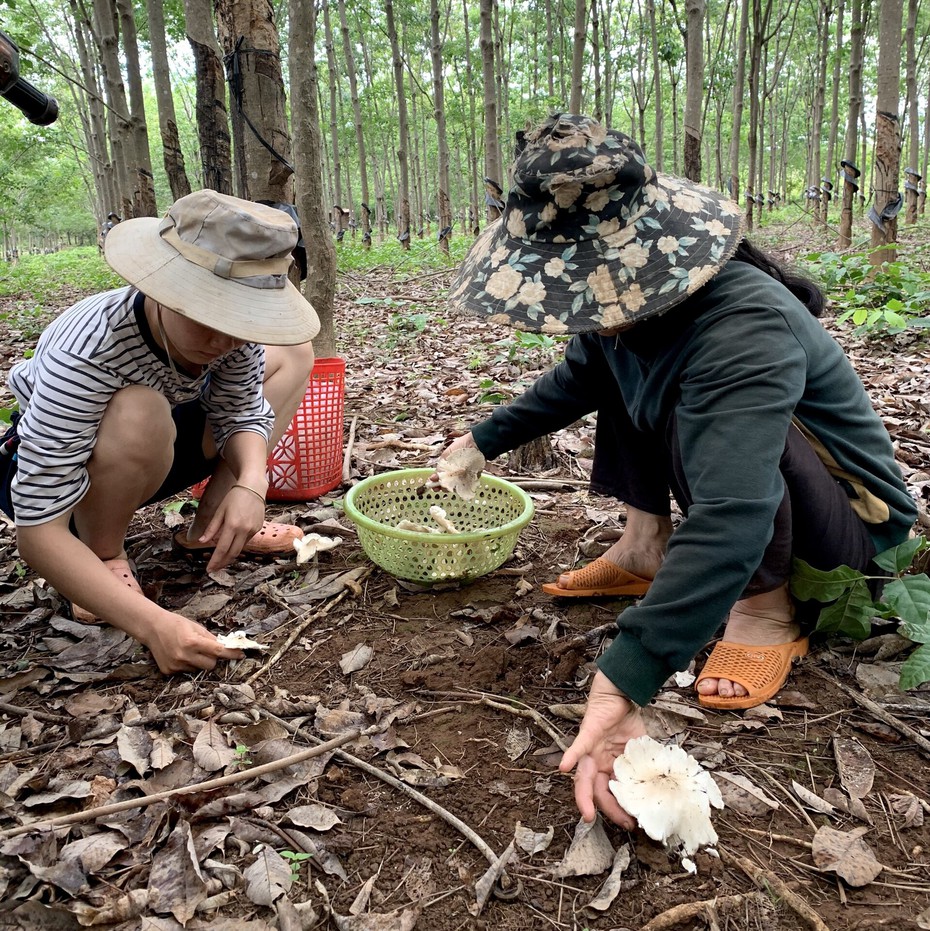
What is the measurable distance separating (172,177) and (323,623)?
5817mm

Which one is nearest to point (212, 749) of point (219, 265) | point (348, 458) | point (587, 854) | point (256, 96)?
point (587, 854)

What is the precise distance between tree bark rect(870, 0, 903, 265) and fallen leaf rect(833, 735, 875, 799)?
17.9 feet

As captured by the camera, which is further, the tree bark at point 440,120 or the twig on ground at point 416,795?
the tree bark at point 440,120

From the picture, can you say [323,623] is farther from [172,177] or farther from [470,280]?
[172,177]

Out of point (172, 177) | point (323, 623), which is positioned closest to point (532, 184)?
point (323, 623)

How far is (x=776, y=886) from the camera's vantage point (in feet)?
3.90

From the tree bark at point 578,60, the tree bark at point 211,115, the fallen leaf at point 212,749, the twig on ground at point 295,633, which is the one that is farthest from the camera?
the tree bark at point 578,60

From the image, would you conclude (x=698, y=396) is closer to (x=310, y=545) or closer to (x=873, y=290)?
(x=310, y=545)

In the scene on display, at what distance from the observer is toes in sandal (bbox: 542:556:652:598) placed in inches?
80.1

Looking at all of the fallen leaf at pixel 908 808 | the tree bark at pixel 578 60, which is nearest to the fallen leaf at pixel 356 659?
the fallen leaf at pixel 908 808

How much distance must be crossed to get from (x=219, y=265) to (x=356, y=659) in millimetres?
994

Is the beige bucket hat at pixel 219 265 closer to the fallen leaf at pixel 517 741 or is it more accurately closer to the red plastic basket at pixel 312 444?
the fallen leaf at pixel 517 741

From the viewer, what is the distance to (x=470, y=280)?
4.88 feet

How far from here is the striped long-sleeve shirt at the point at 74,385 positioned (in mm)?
1660
